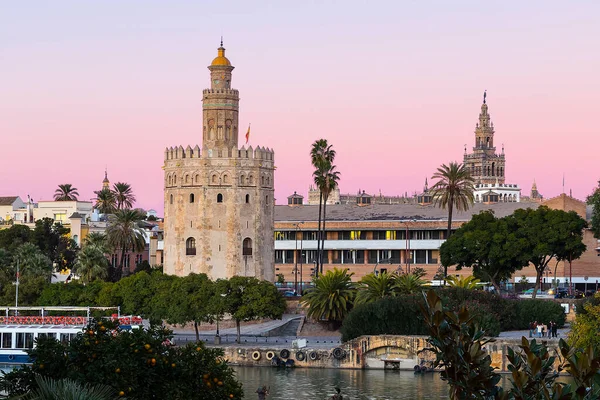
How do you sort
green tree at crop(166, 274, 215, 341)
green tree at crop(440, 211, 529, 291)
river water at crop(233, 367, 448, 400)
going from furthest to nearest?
green tree at crop(440, 211, 529, 291) < green tree at crop(166, 274, 215, 341) < river water at crop(233, 367, 448, 400)

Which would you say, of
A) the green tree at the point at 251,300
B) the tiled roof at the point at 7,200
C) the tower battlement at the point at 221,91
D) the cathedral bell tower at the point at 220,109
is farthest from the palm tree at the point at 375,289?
the tiled roof at the point at 7,200

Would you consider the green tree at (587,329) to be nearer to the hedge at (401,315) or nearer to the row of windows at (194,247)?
the hedge at (401,315)

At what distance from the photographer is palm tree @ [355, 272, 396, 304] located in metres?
69.1

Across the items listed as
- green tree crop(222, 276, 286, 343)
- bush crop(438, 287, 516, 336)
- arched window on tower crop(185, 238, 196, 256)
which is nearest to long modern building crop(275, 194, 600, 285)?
arched window on tower crop(185, 238, 196, 256)

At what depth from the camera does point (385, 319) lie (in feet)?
214

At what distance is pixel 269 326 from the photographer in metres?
76.5

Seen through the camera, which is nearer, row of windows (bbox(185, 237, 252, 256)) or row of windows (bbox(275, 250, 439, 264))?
row of windows (bbox(185, 237, 252, 256))

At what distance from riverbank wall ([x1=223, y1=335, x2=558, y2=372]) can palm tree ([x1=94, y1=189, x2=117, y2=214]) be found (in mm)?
63528

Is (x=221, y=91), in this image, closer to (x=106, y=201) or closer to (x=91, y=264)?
(x=91, y=264)

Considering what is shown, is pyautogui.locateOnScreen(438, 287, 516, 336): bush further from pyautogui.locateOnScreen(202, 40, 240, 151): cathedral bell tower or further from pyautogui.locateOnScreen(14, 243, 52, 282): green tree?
pyautogui.locateOnScreen(14, 243, 52, 282): green tree

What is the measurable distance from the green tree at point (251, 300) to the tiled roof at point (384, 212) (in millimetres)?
38676

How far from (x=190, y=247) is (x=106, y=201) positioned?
146 ft

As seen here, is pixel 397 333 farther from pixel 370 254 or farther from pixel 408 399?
pixel 370 254

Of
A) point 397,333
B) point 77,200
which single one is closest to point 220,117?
point 397,333
